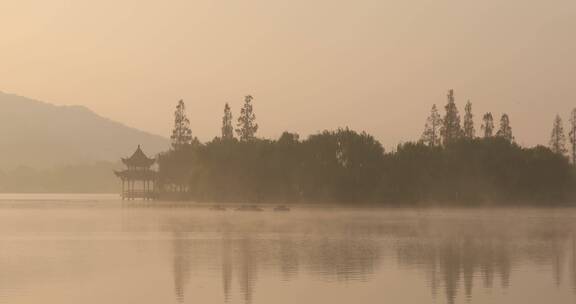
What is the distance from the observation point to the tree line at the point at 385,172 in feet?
291

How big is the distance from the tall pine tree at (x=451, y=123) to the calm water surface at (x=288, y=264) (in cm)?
4989

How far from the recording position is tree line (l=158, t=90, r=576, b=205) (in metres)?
88.6

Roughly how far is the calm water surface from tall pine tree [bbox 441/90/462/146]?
164 feet

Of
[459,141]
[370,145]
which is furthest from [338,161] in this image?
[459,141]

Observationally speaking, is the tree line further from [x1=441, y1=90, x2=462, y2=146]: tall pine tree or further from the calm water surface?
the calm water surface

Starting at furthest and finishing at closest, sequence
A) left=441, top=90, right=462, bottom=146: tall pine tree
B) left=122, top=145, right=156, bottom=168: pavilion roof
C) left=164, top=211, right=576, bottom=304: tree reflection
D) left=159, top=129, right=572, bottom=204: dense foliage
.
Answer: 1. left=122, top=145, right=156, bottom=168: pavilion roof
2. left=441, top=90, right=462, bottom=146: tall pine tree
3. left=159, top=129, right=572, bottom=204: dense foliage
4. left=164, top=211, right=576, bottom=304: tree reflection

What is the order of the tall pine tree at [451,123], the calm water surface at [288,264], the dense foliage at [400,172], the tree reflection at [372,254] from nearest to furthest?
the calm water surface at [288,264]
the tree reflection at [372,254]
the dense foliage at [400,172]
the tall pine tree at [451,123]

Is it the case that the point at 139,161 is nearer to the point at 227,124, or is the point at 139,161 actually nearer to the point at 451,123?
the point at 227,124

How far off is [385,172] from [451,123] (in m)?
14.6

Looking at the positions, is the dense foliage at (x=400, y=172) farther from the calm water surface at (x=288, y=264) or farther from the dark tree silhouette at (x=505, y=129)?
the calm water surface at (x=288, y=264)

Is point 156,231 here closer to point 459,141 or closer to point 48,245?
point 48,245

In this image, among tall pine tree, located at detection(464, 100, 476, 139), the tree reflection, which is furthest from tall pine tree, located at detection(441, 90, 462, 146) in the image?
the tree reflection

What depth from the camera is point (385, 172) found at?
88375 mm

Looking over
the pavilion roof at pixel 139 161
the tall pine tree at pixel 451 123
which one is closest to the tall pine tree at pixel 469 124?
the tall pine tree at pixel 451 123
